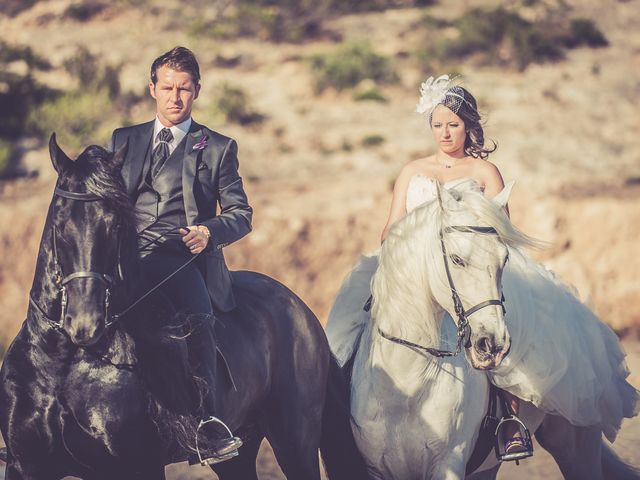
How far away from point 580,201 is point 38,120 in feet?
33.8

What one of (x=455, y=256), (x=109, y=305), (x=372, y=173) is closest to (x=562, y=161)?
(x=372, y=173)

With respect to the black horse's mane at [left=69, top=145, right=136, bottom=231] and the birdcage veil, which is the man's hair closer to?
the black horse's mane at [left=69, top=145, right=136, bottom=231]

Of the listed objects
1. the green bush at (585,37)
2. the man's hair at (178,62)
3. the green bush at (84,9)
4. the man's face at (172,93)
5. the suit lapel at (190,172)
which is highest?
the green bush at (84,9)

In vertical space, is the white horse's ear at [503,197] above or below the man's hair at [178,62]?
below

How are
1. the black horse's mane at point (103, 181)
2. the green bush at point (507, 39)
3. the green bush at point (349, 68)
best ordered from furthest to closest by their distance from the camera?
the green bush at point (507, 39) < the green bush at point (349, 68) < the black horse's mane at point (103, 181)

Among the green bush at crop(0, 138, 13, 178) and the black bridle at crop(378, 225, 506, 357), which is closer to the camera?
the black bridle at crop(378, 225, 506, 357)

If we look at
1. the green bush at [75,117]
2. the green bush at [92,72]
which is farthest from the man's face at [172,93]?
the green bush at [92,72]

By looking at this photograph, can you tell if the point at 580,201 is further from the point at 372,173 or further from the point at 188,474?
the point at 188,474

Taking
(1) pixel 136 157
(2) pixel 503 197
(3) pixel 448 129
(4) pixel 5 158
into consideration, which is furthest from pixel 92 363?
(4) pixel 5 158

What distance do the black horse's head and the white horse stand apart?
1.61 m

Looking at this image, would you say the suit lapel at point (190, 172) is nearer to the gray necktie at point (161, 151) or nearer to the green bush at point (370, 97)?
the gray necktie at point (161, 151)

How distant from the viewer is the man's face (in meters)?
5.08

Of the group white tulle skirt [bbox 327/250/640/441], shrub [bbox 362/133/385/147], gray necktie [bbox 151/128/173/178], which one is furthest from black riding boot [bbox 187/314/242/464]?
shrub [bbox 362/133/385/147]

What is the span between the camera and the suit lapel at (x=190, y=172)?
199 inches
